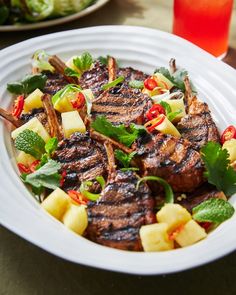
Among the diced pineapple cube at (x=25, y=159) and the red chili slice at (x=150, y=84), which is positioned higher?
the red chili slice at (x=150, y=84)

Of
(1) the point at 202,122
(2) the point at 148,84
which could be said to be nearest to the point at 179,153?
(1) the point at 202,122

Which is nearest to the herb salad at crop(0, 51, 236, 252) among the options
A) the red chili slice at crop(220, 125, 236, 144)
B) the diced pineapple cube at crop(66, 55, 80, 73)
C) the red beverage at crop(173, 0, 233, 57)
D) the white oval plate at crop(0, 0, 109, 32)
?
the red chili slice at crop(220, 125, 236, 144)

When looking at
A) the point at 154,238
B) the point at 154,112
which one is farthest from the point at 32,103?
the point at 154,238

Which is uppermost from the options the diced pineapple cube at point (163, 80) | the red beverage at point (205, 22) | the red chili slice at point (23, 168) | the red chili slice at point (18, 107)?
the red beverage at point (205, 22)

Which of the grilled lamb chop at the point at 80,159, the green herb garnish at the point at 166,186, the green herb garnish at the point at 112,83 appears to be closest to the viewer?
the green herb garnish at the point at 166,186

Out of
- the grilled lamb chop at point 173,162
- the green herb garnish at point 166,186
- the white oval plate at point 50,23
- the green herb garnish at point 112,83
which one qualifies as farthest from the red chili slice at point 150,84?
the white oval plate at point 50,23

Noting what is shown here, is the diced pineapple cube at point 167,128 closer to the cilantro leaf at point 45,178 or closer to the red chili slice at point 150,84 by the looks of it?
the red chili slice at point 150,84

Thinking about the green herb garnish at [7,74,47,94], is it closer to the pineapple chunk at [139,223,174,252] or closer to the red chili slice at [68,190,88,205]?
the red chili slice at [68,190,88,205]

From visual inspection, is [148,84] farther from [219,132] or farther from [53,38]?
[53,38]
